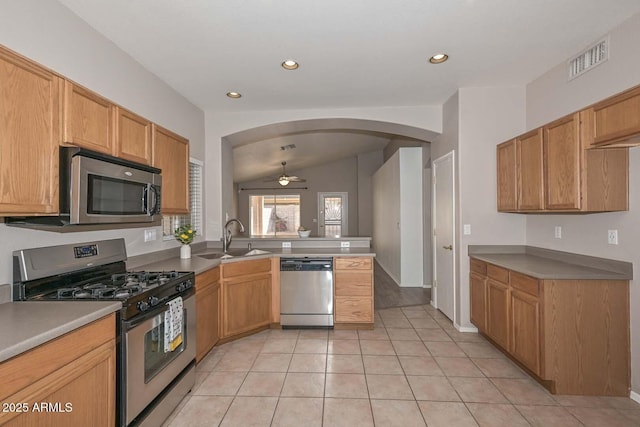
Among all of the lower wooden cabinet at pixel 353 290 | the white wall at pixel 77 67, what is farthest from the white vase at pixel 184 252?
the lower wooden cabinet at pixel 353 290

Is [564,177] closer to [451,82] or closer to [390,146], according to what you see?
[451,82]

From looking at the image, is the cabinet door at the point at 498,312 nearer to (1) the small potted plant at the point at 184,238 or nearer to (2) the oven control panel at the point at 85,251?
(1) the small potted plant at the point at 184,238

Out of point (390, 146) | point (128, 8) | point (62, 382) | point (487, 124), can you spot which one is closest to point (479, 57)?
point (487, 124)

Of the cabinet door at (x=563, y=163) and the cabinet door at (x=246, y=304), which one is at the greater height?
the cabinet door at (x=563, y=163)

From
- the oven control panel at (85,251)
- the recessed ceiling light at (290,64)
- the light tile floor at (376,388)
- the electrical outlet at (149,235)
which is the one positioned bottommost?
the light tile floor at (376,388)

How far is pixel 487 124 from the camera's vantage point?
3525mm

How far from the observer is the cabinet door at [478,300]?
3.18 meters

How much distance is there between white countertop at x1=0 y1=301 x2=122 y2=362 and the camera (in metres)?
1.17

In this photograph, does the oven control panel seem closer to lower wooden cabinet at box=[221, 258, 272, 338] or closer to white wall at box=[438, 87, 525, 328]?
lower wooden cabinet at box=[221, 258, 272, 338]

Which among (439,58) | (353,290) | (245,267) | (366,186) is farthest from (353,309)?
(366,186)

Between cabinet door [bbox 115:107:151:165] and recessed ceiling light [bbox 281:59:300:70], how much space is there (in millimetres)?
1270

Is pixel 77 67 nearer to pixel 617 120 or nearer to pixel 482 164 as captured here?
pixel 617 120

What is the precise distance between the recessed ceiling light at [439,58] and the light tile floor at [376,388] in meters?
2.68

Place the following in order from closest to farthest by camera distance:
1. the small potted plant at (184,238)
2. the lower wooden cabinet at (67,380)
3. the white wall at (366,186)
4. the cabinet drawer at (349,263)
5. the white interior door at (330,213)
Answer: the lower wooden cabinet at (67,380), the small potted plant at (184,238), the cabinet drawer at (349,263), the white wall at (366,186), the white interior door at (330,213)
